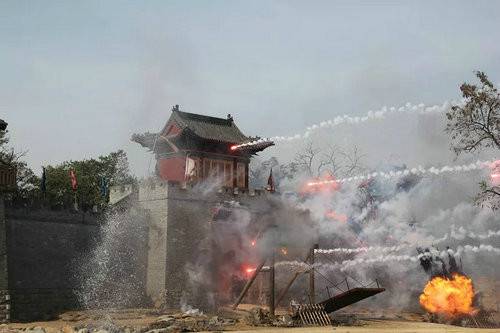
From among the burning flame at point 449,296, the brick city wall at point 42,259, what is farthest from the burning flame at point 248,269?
the burning flame at point 449,296

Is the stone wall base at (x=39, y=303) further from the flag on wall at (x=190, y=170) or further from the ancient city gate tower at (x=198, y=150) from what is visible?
the ancient city gate tower at (x=198, y=150)

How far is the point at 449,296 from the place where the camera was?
31484 millimetres

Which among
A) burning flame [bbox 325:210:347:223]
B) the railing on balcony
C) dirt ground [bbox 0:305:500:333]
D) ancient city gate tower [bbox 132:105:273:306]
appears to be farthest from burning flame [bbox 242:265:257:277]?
the railing on balcony

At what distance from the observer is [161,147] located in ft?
126

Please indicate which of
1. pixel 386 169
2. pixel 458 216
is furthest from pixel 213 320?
pixel 386 169

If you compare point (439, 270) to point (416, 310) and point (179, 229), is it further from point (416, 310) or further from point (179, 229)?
point (179, 229)

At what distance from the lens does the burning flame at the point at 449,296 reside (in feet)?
101

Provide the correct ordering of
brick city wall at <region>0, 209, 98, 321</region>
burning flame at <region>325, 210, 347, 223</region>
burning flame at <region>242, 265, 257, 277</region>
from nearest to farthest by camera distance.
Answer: brick city wall at <region>0, 209, 98, 321</region> < burning flame at <region>242, 265, 257, 277</region> < burning flame at <region>325, 210, 347, 223</region>

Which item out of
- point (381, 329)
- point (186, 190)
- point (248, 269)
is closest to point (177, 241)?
point (186, 190)

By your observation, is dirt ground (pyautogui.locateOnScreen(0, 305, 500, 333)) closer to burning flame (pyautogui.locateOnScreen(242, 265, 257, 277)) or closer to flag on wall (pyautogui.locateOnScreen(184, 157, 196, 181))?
burning flame (pyautogui.locateOnScreen(242, 265, 257, 277))

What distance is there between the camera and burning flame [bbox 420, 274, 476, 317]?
30703mm

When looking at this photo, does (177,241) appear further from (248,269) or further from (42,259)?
(42,259)

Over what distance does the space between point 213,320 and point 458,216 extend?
86.5 ft

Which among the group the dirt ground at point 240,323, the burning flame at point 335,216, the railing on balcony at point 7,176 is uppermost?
the railing on balcony at point 7,176
